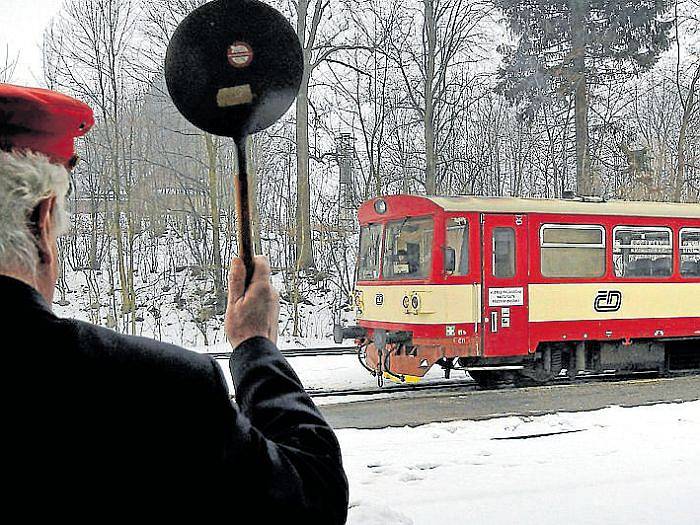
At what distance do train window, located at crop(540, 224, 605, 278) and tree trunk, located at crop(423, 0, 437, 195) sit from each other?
36.3ft

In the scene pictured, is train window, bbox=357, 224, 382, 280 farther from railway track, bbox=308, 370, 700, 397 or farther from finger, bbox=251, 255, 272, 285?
finger, bbox=251, 255, 272, 285

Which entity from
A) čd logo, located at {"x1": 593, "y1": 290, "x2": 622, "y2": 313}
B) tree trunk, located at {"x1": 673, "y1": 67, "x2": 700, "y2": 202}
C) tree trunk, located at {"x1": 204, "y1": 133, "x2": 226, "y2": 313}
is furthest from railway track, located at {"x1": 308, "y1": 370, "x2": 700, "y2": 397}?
tree trunk, located at {"x1": 673, "y1": 67, "x2": 700, "y2": 202}

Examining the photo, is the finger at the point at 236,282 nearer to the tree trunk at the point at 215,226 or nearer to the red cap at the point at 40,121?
the red cap at the point at 40,121

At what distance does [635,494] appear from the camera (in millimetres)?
6434

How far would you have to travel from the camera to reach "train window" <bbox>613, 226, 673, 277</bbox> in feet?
43.6

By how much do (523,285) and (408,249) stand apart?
1786mm

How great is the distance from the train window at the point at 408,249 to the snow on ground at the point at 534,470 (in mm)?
3199

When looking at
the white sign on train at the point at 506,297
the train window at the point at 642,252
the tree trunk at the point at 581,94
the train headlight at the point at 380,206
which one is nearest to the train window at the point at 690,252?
the train window at the point at 642,252

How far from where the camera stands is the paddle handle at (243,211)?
1.73 meters

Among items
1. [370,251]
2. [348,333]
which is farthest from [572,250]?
[348,333]

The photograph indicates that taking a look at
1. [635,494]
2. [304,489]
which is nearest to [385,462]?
[635,494]

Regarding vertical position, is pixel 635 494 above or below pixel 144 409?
below

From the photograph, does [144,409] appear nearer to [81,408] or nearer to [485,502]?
[81,408]

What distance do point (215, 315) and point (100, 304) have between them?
2965 mm
